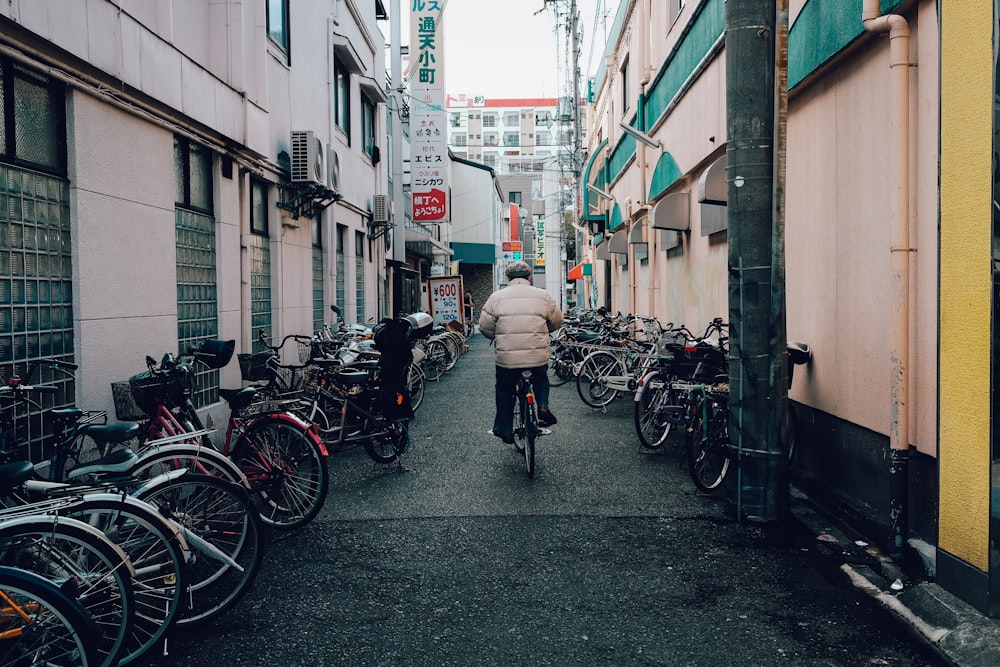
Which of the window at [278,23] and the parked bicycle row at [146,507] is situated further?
the window at [278,23]

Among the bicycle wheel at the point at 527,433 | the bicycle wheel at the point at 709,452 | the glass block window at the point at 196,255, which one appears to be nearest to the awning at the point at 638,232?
the glass block window at the point at 196,255

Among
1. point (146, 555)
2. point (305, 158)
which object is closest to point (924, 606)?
point (146, 555)

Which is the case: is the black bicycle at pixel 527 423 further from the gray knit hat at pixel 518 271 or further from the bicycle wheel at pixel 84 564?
the bicycle wheel at pixel 84 564

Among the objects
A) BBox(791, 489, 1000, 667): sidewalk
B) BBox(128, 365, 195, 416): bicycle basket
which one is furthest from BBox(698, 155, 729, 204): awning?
BBox(128, 365, 195, 416): bicycle basket

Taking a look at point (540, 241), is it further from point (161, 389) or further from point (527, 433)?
point (161, 389)

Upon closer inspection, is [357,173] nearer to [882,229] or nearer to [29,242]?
[29,242]

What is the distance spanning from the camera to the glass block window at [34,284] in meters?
5.29

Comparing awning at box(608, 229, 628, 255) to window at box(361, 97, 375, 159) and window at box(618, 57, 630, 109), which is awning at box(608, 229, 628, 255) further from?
window at box(361, 97, 375, 159)

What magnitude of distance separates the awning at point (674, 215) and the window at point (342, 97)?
6.54 m

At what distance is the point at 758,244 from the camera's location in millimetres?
5422

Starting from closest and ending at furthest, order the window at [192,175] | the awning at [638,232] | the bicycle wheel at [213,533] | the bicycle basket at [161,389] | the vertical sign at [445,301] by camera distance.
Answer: the bicycle wheel at [213,533] < the bicycle basket at [161,389] < the window at [192,175] < the awning at [638,232] < the vertical sign at [445,301]

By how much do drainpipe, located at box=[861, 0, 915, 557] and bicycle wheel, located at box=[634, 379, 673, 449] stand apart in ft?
10.1

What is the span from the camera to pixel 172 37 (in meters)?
8.02

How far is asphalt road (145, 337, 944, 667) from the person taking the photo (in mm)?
3596
